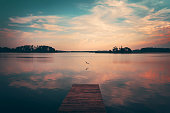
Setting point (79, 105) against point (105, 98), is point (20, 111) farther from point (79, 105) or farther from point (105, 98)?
point (105, 98)

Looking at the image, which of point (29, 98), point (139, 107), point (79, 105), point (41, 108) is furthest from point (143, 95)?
point (29, 98)

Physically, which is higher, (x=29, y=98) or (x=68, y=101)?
(x=68, y=101)

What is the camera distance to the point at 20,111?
43.5 feet

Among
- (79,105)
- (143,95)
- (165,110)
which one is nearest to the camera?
(79,105)

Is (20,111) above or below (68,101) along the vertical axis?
below

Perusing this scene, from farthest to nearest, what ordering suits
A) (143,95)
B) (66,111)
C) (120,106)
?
1. (143,95)
2. (120,106)
3. (66,111)

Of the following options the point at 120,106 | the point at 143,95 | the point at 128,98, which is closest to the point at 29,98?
the point at 120,106

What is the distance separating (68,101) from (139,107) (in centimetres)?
779

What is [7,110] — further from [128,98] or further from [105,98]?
[128,98]

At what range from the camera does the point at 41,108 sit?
13938mm

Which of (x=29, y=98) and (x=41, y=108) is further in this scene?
(x=29, y=98)

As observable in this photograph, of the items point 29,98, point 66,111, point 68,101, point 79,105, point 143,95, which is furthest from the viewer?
point 143,95

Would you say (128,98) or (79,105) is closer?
(79,105)

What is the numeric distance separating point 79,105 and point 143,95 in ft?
35.3
